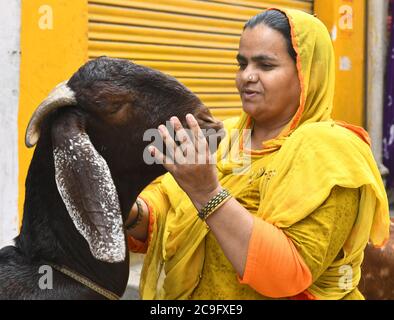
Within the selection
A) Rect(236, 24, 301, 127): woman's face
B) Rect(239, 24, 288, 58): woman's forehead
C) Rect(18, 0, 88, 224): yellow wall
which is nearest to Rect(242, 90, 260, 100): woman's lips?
Rect(236, 24, 301, 127): woman's face

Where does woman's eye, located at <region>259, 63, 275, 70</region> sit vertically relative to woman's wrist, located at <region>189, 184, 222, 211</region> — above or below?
above

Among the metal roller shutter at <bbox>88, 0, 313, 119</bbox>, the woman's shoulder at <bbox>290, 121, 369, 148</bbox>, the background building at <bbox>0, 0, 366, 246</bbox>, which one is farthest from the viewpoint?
the metal roller shutter at <bbox>88, 0, 313, 119</bbox>

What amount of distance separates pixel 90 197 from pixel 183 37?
13.2 feet

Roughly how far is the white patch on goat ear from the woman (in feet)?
0.58

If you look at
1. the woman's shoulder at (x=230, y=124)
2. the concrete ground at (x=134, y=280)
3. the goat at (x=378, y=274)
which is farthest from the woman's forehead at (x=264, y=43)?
the concrete ground at (x=134, y=280)

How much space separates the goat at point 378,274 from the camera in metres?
3.38

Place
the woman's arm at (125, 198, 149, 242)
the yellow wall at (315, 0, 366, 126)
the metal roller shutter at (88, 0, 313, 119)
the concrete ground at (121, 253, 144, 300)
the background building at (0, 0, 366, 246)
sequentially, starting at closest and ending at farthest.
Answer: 1. the woman's arm at (125, 198, 149, 242)
2. the concrete ground at (121, 253, 144, 300)
3. the background building at (0, 0, 366, 246)
4. the metal roller shutter at (88, 0, 313, 119)
5. the yellow wall at (315, 0, 366, 126)

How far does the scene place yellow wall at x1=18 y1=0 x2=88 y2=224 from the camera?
450cm

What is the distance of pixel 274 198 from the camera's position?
6.82 ft

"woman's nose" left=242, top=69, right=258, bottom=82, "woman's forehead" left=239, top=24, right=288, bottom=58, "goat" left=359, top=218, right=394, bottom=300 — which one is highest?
"woman's forehead" left=239, top=24, right=288, bottom=58

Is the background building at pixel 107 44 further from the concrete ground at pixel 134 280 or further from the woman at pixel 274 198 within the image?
the woman at pixel 274 198

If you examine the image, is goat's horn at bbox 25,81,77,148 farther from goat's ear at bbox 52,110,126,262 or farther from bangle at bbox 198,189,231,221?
bangle at bbox 198,189,231,221

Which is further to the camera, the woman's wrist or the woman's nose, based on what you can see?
the woman's nose
